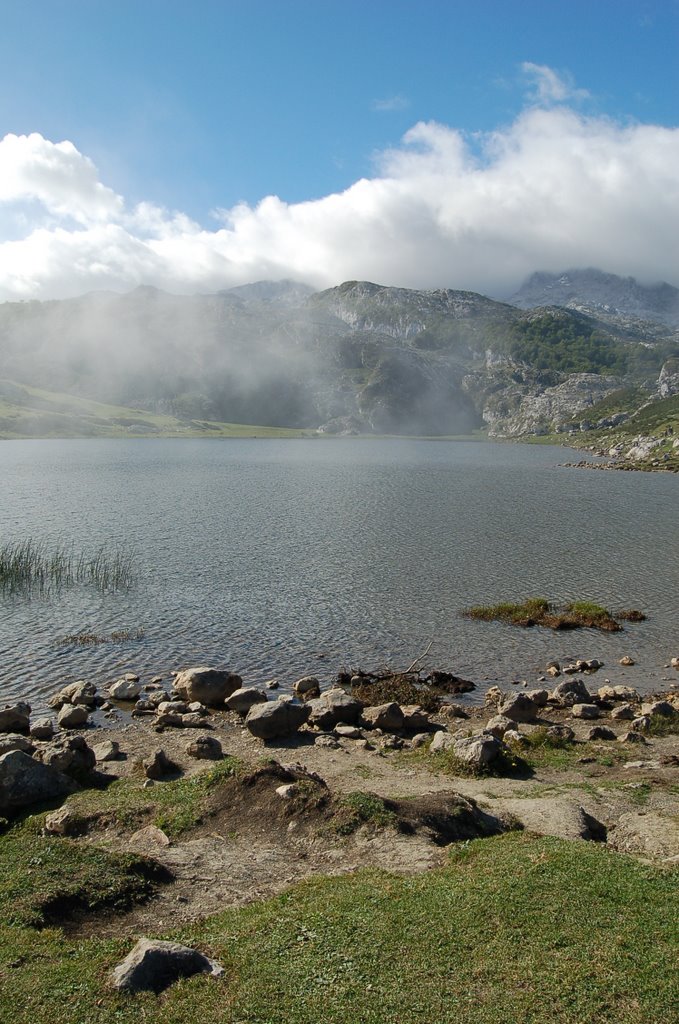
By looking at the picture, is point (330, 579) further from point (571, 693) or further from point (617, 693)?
point (617, 693)

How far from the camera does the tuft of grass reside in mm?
21359

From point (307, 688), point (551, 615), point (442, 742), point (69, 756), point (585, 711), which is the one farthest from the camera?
point (551, 615)

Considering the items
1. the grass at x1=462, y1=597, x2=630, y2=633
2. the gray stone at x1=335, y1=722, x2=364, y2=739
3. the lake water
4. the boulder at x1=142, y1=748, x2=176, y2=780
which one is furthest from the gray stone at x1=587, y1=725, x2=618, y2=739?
the boulder at x1=142, y1=748, x2=176, y2=780

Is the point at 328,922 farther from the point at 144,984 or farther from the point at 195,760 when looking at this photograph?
the point at 195,760

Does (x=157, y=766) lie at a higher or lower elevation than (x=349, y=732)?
higher

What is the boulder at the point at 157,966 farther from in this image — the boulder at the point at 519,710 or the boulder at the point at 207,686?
the boulder at the point at 519,710

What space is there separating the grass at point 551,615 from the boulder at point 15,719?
1363 inches

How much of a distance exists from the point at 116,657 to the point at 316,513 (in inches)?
2431

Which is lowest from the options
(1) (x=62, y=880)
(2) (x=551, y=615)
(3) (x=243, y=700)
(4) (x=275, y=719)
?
(3) (x=243, y=700)

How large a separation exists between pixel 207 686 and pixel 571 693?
21.3m

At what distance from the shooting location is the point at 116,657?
45.3m

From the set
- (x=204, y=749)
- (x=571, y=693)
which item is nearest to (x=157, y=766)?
(x=204, y=749)


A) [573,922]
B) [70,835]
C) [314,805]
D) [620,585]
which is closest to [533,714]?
[314,805]

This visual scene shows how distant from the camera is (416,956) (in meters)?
14.3
